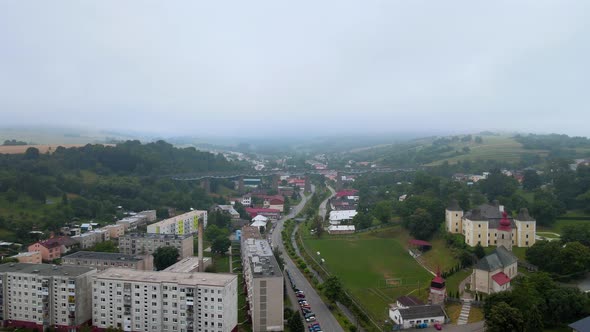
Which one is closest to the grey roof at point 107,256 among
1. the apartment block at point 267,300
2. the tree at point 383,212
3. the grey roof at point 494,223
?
the apartment block at point 267,300

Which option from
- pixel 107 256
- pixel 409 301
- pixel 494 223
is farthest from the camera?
pixel 494 223

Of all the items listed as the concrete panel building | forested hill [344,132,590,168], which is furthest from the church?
forested hill [344,132,590,168]

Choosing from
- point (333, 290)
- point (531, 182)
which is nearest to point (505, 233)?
point (333, 290)

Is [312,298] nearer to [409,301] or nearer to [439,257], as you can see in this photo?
[409,301]

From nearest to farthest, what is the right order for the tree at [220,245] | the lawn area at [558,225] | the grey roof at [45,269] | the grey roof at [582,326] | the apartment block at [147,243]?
1. the grey roof at [582,326]
2. the grey roof at [45,269]
3. the lawn area at [558,225]
4. the apartment block at [147,243]
5. the tree at [220,245]

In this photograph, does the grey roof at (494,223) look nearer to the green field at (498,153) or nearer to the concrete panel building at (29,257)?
the concrete panel building at (29,257)

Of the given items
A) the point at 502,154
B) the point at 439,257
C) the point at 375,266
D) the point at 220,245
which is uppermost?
the point at 502,154
